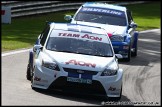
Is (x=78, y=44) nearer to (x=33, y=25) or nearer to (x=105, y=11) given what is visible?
(x=105, y=11)

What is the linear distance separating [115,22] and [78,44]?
22.4 ft

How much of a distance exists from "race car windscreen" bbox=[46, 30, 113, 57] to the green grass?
576cm

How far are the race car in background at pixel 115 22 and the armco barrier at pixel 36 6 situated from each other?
28.6 ft

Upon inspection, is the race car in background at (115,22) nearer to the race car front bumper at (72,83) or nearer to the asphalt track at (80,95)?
the asphalt track at (80,95)

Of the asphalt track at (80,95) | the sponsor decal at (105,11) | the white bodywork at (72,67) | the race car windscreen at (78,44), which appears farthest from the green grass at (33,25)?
the white bodywork at (72,67)

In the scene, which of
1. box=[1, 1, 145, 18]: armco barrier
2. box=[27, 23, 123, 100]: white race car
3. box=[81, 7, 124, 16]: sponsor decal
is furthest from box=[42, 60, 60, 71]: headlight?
box=[1, 1, 145, 18]: armco barrier

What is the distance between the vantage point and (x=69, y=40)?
13.3m

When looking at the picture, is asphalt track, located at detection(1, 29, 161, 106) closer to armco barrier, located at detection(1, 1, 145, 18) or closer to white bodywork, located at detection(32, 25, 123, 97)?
white bodywork, located at detection(32, 25, 123, 97)

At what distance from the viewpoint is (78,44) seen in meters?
13.2

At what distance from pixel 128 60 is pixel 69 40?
5456mm

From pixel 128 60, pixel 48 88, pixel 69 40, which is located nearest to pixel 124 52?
pixel 128 60

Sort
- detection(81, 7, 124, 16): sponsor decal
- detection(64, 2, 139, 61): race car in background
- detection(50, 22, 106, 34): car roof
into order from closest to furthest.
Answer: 1. detection(50, 22, 106, 34): car roof
2. detection(64, 2, 139, 61): race car in background
3. detection(81, 7, 124, 16): sponsor decal

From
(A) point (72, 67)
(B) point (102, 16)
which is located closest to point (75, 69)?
(A) point (72, 67)

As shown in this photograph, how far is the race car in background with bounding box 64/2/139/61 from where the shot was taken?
723 inches
